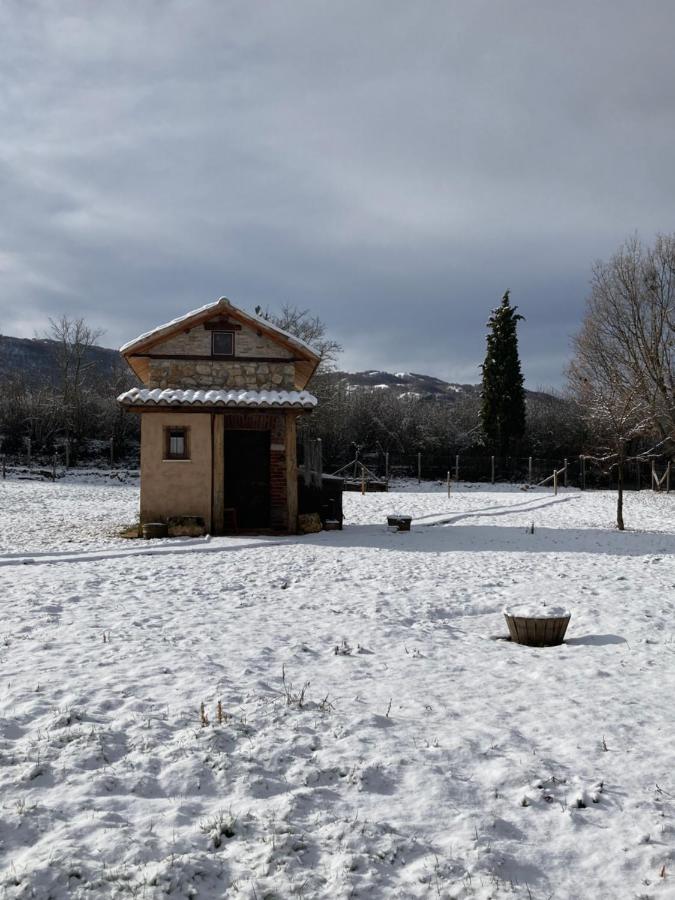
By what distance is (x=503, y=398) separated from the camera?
41125 mm

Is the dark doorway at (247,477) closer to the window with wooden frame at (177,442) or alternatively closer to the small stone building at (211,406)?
the small stone building at (211,406)

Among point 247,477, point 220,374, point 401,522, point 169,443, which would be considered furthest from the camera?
point 247,477

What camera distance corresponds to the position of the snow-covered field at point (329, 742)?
3049mm

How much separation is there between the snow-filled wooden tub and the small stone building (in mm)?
8767

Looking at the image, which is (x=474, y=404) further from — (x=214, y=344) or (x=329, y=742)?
(x=329, y=742)

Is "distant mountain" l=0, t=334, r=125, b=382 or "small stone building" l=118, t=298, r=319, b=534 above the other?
"distant mountain" l=0, t=334, r=125, b=382

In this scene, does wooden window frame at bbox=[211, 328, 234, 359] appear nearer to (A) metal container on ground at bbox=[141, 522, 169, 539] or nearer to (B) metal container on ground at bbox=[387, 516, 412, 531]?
(A) metal container on ground at bbox=[141, 522, 169, 539]

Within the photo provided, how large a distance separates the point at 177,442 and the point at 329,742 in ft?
39.2

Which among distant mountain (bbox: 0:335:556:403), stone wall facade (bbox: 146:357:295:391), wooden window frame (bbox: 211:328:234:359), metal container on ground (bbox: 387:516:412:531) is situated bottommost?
metal container on ground (bbox: 387:516:412:531)

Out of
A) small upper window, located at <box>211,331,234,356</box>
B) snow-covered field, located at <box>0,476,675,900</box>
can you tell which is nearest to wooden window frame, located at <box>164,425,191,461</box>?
small upper window, located at <box>211,331,234,356</box>

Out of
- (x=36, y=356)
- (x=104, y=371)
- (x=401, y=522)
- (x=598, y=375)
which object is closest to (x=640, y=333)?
(x=598, y=375)

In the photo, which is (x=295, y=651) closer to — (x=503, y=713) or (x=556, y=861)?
(x=503, y=713)

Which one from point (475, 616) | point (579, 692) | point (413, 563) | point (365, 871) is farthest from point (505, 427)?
point (365, 871)

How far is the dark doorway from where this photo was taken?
17000 mm
